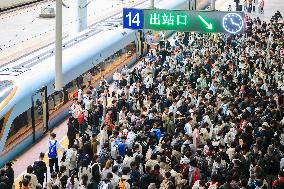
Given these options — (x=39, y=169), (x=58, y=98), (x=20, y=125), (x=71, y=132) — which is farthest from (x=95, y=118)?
(x=39, y=169)

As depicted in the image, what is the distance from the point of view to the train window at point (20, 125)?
18641 millimetres

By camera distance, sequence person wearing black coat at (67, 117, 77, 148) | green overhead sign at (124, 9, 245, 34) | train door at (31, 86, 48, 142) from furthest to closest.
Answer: green overhead sign at (124, 9, 245, 34), train door at (31, 86, 48, 142), person wearing black coat at (67, 117, 77, 148)

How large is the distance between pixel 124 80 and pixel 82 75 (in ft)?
7.52

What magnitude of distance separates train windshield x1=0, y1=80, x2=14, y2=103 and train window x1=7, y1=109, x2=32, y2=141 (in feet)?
3.09

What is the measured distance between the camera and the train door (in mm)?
20297

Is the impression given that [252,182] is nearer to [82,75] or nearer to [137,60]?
[82,75]

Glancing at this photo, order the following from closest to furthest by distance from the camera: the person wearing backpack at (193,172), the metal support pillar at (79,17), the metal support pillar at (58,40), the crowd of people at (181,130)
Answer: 1. the crowd of people at (181,130)
2. the person wearing backpack at (193,172)
3. the metal support pillar at (58,40)
4. the metal support pillar at (79,17)

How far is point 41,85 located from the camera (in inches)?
817

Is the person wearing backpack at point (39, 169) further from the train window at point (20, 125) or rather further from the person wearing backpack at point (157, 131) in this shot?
the train window at point (20, 125)

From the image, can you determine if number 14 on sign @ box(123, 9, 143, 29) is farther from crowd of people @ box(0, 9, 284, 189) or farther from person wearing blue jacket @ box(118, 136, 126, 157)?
person wearing blue jacket @ box(118, 136, 126, 157)

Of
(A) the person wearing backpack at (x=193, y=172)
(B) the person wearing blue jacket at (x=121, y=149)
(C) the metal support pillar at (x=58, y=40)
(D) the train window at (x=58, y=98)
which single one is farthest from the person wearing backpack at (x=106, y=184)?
(D) the train window at (x=58, y=98)

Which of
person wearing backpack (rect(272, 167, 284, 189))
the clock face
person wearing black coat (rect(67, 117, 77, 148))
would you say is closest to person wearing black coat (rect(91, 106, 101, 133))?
person wearing black coat (rect(67, 117, 77, 148))

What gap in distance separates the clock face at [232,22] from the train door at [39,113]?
275 inches

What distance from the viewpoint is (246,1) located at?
48250mm
